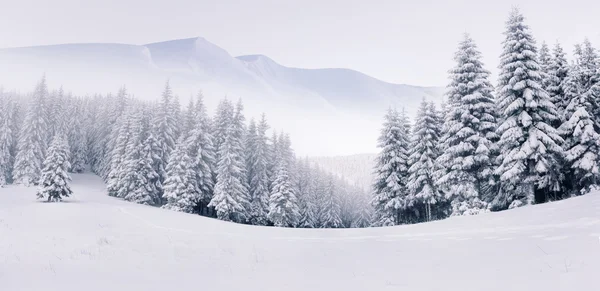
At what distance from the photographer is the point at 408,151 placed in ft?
113

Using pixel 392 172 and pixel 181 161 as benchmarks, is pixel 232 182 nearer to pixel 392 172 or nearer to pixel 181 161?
pixel 181 161

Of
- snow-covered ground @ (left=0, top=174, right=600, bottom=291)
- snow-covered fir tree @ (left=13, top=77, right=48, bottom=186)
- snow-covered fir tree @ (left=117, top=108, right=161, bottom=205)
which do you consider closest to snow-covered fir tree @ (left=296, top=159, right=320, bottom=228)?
snow-covered fir tree @ (left=117, top=108, right=161, bottom=205)

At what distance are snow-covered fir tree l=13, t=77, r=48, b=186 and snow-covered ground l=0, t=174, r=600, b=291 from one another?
133 ft

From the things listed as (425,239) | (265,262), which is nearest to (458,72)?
(425,239)

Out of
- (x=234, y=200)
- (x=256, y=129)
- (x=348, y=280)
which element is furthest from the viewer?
(x=256, y=129)

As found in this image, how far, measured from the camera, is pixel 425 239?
13281 mm

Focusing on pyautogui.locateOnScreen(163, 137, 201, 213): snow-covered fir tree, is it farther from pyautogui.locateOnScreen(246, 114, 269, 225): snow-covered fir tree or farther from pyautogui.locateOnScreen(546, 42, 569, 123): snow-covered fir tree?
pyautogui.locateOnScreen(546, 42, 569, 123): snow-covered fir tree

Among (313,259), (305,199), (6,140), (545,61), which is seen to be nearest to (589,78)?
(545,61)

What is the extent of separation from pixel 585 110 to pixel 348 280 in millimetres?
25638

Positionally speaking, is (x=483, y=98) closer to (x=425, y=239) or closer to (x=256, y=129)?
(x=425, y=239)

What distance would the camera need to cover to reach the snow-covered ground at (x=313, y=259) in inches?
270

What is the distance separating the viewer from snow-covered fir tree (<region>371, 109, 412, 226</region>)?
Answer: 115 ft

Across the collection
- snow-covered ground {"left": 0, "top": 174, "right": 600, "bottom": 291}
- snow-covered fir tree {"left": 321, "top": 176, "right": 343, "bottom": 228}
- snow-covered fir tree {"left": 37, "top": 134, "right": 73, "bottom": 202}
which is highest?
snow-covered fir tree {"left": 37, "top": 134, "right": 73, "bottom": 202}

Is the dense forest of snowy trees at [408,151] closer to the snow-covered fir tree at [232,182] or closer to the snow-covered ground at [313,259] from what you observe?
the snow-covered fir tree at [232,182]
